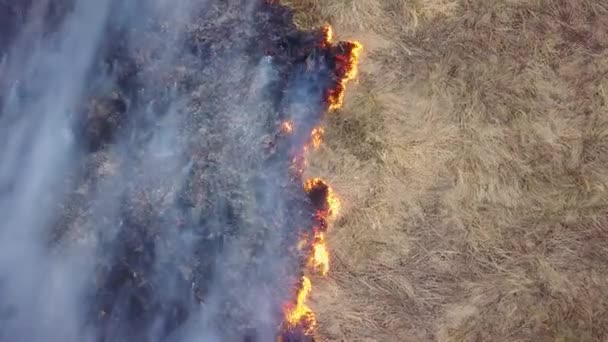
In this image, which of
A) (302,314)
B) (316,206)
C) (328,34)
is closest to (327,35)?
(328,34)

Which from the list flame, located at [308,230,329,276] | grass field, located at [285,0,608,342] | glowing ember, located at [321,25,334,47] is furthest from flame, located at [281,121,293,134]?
flame, located at [308,230,329,276]

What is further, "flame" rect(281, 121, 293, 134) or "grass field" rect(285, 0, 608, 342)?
"flame" rect(281, 121, 293, 134)

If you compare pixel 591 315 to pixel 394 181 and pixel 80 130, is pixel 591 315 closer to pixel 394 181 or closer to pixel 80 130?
pixel 394 181

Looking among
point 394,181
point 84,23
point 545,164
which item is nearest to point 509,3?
point 545,164

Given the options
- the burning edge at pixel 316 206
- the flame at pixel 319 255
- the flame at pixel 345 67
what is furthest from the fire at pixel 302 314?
the flame at pixel 345 67

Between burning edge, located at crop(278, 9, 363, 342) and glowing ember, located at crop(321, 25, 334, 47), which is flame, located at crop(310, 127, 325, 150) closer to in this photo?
burning edge, located at crop(278, 9, 363, 342)

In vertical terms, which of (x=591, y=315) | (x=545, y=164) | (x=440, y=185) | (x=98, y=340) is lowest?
(x=591, y=315)

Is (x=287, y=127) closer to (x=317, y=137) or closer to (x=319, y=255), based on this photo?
(x=317, y=137)

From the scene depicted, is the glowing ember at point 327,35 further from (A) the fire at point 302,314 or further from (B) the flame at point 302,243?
(A) the fire at point 302,314
